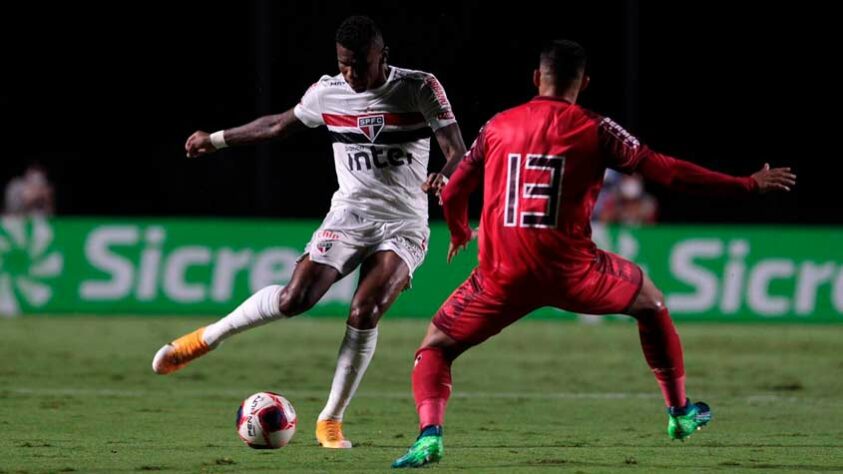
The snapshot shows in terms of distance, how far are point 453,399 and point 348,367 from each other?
3.02 meters

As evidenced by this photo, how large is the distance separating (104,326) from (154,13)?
9.02 metres

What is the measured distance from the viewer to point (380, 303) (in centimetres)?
830

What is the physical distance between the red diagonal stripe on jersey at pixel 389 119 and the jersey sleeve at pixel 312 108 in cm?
5

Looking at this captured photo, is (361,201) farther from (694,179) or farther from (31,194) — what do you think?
(31,194)

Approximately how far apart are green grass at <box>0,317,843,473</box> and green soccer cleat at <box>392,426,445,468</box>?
1.15ft

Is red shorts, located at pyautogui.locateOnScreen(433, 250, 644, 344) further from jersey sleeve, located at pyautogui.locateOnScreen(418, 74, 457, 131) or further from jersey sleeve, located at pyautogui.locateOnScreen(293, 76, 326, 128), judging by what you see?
jersey sleeve, located at pyautogui.locateOnScreen(293, 76, 326, 128)

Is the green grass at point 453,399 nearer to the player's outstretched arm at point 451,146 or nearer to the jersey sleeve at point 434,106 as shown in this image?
the player's outstretched arm at point 451,146

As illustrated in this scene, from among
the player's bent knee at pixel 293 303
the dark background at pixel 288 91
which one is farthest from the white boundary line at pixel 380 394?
the dark background at pixel 288 91

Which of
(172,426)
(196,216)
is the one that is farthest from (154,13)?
(172,426)

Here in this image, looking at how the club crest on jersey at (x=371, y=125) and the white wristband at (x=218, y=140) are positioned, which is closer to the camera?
the club crest on jersey at (x=371, y=125)

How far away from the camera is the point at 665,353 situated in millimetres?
7262

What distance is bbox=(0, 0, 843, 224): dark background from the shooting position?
71.8ft

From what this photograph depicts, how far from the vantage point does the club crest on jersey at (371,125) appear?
27.9 feet

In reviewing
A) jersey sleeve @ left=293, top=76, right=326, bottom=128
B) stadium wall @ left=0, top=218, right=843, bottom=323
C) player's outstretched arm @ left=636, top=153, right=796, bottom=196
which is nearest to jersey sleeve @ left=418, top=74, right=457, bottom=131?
jersey sleeve @ left=293, top=76, right=326, bottom=128
